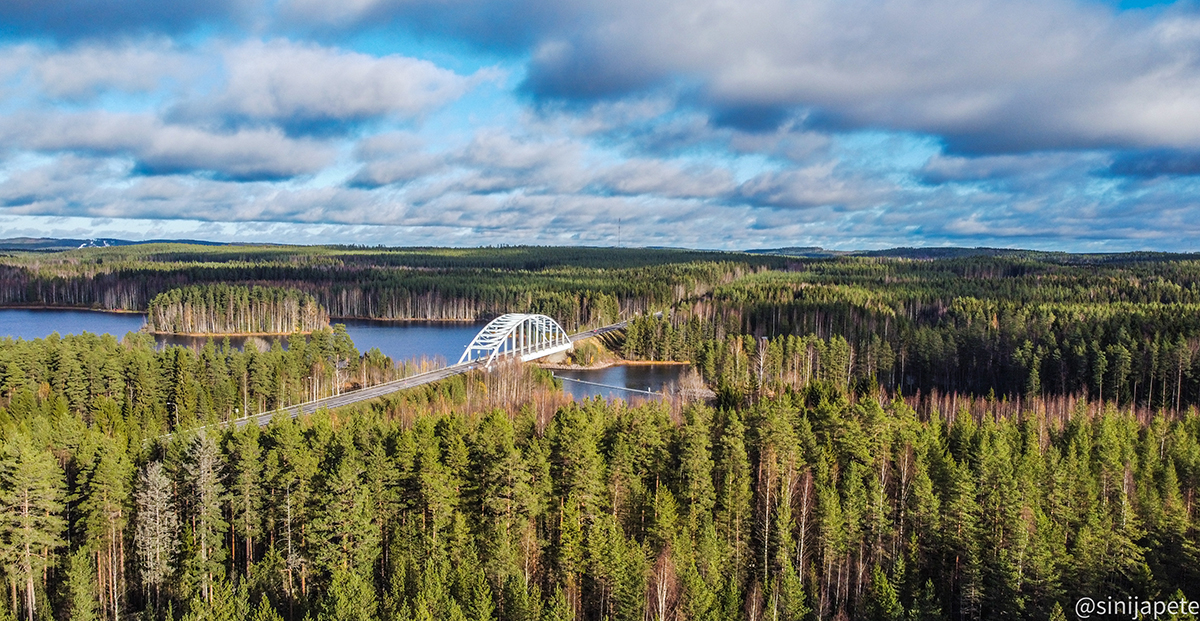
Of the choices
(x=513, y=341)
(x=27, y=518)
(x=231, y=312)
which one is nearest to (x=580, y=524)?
(x=27, y=518)

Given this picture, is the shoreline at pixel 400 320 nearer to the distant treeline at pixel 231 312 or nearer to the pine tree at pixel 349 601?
the distant treeline at pixel 231 312

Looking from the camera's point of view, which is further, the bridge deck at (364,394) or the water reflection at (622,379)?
the water reflection at (622,379)

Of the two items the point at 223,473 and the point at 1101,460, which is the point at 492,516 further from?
the point at 1101,460

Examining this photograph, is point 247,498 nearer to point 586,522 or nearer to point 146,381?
point 586,522

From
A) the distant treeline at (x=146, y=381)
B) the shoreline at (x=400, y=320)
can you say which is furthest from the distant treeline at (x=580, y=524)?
the shoreline at (x=400, y=320)

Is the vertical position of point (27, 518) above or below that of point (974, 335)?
below

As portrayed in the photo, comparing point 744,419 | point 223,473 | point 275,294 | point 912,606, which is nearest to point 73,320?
point 275,294
